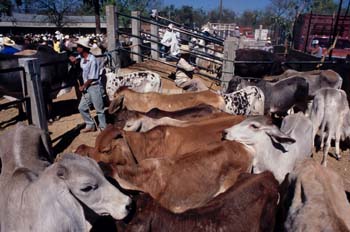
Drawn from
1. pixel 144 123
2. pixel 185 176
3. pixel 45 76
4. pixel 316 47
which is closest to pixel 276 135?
pixel 185 176

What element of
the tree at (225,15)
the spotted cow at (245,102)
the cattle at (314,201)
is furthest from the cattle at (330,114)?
the tree at (225,15)

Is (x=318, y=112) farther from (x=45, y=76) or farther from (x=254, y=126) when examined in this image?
(x=45, y=76)

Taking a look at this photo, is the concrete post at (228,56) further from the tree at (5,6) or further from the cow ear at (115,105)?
the tree at (5,6)

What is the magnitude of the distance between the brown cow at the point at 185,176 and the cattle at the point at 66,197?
72 centimetres

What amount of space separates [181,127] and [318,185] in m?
1.99

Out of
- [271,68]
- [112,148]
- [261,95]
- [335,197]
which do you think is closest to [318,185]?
[335,197]

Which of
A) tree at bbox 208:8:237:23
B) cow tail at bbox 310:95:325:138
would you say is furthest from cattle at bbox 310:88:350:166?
tree at bbox 208:8:237:23

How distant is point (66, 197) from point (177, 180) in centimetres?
142

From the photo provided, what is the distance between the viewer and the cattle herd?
2.71 meters

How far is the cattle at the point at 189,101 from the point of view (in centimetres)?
641

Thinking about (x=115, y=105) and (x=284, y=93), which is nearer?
(x=115, y=105)

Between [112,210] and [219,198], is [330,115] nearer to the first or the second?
[219,198]

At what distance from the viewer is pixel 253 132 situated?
4.45m

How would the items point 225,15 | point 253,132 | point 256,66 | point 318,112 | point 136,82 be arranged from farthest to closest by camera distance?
point 225,15
point 256,66
point 136,82
point 318,112
point 253,132
